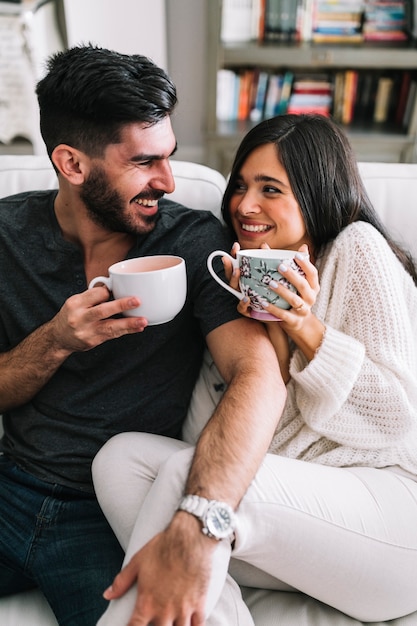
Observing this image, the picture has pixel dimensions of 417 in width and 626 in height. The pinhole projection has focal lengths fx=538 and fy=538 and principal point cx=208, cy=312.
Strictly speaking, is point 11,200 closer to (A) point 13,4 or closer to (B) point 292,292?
(B) point 292,292

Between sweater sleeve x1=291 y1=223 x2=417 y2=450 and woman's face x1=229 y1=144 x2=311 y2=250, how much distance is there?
124mm

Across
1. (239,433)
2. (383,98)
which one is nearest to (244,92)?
(383,98)

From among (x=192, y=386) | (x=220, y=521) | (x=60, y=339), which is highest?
(x=60, y=339)

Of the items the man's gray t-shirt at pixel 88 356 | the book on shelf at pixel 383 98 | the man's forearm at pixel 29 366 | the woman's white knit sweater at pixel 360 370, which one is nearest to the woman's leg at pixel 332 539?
the woman's white knit sweater at pixel 360 370

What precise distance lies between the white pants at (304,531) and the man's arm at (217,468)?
1.0 inches

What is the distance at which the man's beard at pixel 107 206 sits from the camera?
108 cm

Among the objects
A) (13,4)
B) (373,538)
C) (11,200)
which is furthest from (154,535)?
(13,4)

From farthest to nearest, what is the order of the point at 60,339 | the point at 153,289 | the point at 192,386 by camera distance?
the point at 192,386 < the point at 60,339 < the point at 153,289

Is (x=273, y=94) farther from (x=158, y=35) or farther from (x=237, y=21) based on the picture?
(x=158, y=35)

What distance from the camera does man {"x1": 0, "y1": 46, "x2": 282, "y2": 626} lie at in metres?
0.99

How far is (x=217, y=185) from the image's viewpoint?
1.31m

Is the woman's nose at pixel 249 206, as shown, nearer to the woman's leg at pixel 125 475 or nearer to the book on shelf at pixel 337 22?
the woman's leg at pixel 125 475

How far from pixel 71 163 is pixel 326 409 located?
70 cm

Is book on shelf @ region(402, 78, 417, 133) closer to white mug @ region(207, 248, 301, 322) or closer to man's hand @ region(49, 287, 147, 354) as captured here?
white mug @ region(207, 248, 301, 322)
